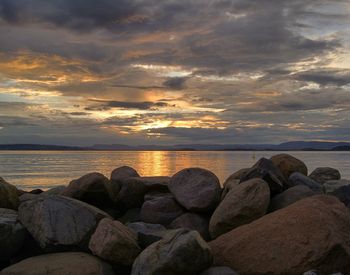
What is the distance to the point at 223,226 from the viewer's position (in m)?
10.1

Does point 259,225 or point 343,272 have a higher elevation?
point 259,225

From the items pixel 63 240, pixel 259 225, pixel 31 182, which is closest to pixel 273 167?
pixel 259 225

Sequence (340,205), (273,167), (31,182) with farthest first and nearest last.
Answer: (31,182) < (273,167) < (340,205)

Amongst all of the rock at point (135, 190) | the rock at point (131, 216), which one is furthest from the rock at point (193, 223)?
the rock at point (135, 190)

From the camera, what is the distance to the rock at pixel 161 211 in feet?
38.7

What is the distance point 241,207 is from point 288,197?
1.60 meters

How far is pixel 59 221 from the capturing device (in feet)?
32.1

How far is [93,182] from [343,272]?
21.7 feet

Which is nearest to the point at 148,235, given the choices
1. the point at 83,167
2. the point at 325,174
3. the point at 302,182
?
the point at 302,182

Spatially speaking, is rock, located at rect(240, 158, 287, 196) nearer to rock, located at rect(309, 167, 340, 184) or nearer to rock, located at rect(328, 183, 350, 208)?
rock, located at rect(328, 183, 350, 208)

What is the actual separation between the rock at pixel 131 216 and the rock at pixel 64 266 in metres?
3.38

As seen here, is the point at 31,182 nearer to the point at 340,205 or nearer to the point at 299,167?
the point at 299,167

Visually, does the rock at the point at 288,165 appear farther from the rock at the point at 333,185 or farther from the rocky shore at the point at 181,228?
the rock at the point at 333,185

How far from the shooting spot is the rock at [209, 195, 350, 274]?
7.93 m
